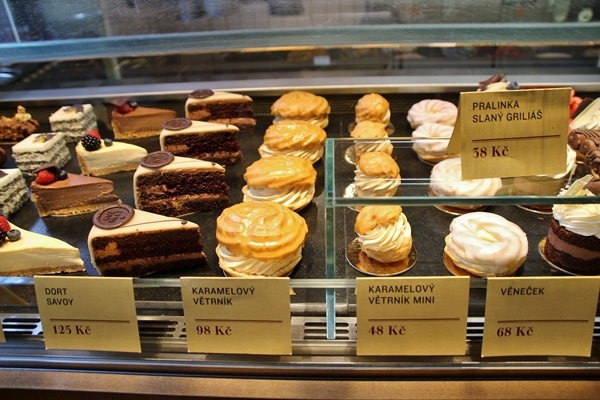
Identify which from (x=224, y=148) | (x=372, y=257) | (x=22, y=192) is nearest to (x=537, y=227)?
(x=372, y=257)

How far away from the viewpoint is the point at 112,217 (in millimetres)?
2301

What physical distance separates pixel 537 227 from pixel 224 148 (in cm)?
175

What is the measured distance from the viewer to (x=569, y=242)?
198 cm

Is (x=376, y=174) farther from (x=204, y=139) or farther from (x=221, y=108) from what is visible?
(x=221, y=108)

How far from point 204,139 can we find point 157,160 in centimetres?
43

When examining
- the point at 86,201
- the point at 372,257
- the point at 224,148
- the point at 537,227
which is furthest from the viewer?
the point at 224,148

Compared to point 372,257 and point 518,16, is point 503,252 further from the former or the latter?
point 518,16

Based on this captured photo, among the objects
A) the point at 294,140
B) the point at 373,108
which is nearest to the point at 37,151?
the point at 294,140

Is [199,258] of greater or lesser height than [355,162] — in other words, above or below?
below

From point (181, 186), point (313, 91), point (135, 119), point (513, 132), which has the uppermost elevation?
point (513, 132)

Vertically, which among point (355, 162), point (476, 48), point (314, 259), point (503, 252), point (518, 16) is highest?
point (518, 16)

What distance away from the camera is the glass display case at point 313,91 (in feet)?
5.22

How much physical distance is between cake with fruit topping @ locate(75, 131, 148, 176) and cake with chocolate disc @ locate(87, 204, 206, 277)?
2.74 feet

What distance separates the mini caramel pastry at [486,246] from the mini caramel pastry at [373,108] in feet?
3.64
